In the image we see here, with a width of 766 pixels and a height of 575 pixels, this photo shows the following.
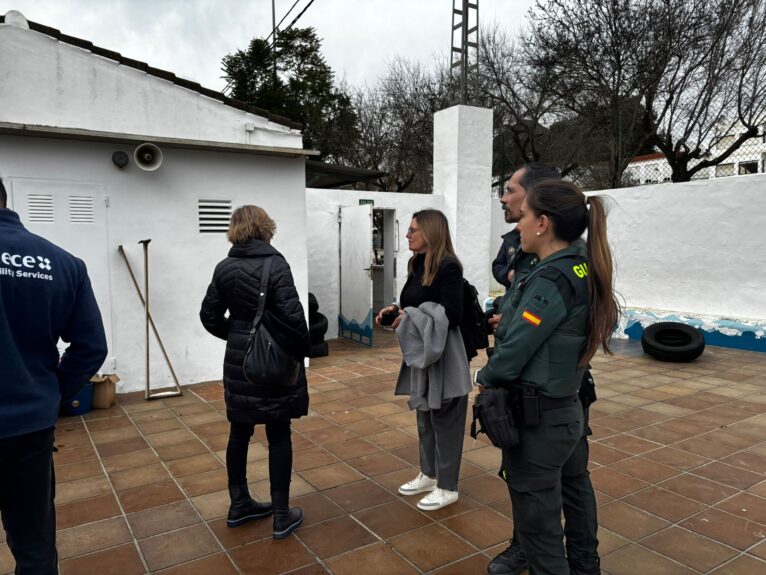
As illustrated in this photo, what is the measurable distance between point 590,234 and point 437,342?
1.23 m

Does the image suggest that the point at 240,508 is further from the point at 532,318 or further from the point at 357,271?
the point at 357,271

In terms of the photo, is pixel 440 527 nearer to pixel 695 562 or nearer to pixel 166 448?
pixel 695 562

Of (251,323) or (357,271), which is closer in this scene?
(251,323)

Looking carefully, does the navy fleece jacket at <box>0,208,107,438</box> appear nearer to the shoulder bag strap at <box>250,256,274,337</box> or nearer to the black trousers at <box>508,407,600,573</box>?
the shoulder bag strap at <box>250,256,274,337</box>

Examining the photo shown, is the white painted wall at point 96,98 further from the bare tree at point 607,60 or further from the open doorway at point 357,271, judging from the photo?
the bare tree at point 607,60

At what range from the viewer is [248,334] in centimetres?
297

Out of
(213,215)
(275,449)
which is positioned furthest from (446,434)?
(213,215)

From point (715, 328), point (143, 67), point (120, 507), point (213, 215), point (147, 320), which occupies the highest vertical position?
point (143, 67)

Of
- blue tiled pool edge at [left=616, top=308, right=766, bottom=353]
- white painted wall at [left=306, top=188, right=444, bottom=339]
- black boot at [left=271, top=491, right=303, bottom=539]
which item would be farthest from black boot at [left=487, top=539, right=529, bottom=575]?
blue tiled pool edge at [left=616, top=308, right=766, bottom=353]

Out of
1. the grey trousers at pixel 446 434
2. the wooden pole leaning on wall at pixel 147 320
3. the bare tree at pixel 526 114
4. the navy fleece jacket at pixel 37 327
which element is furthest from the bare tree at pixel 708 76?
the navy fleece jacket at pixel 37 327

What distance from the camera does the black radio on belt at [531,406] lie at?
2.08 metres

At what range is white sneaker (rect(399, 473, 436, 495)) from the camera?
11.8 feet

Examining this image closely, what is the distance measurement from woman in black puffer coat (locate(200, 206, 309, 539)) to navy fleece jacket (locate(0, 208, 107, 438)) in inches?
34.1

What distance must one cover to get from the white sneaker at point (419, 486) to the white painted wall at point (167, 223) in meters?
3.55
